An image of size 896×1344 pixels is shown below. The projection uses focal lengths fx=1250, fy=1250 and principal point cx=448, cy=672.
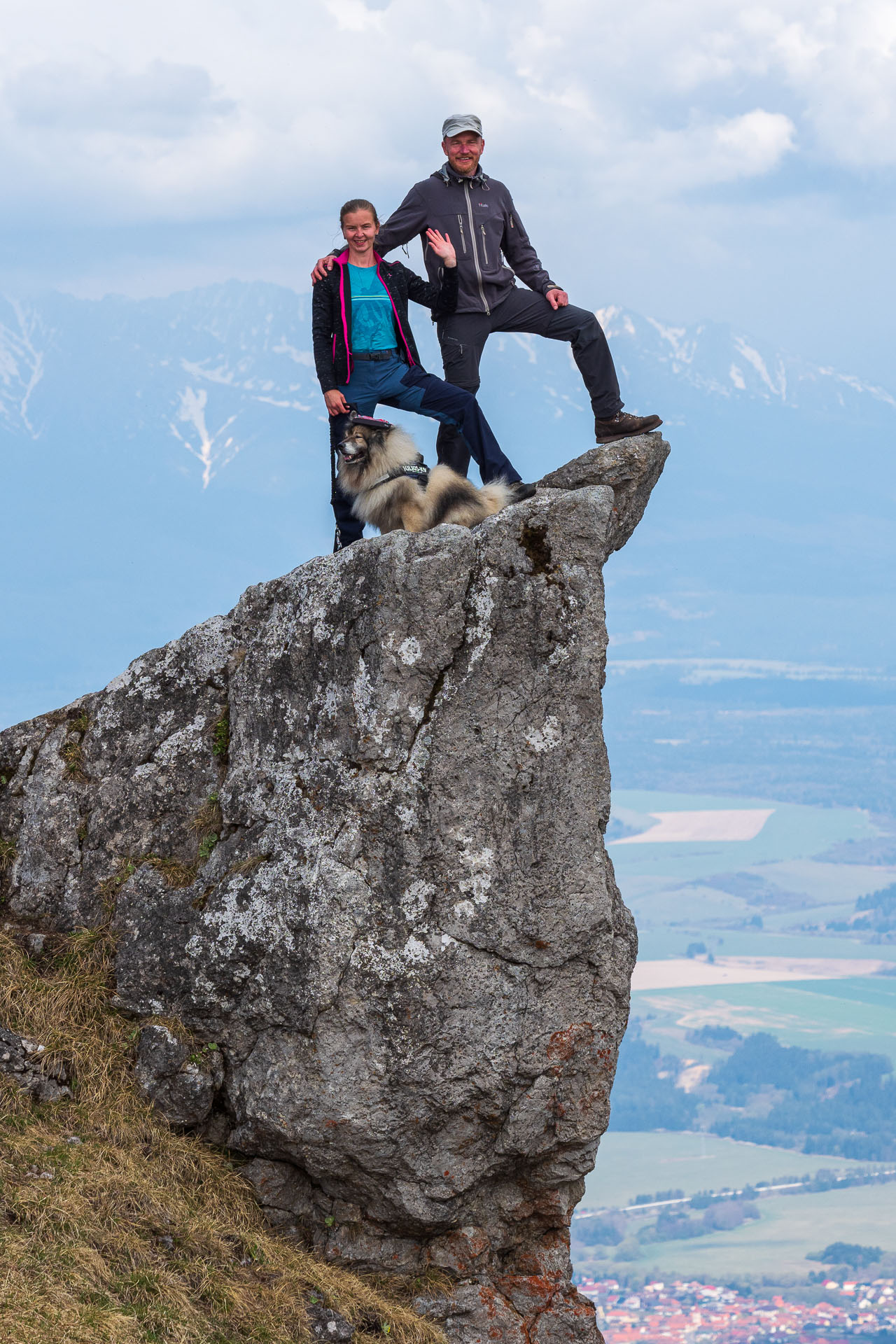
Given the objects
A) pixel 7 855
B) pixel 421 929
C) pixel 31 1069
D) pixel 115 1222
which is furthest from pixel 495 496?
pixel 115 1222

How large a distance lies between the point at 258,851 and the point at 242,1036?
5.26 ft

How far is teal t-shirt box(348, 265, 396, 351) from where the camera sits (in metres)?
12.0

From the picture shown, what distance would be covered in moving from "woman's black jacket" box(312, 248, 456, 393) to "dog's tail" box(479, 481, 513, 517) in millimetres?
1454

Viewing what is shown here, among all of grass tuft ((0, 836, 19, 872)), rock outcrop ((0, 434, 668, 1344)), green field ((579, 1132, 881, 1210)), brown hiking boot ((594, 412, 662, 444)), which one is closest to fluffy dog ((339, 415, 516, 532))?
rock outcrop ((0, 434, 668, 1344))

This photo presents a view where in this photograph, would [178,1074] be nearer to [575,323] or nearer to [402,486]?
[402,486]

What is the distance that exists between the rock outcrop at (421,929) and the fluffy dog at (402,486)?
2.92 feet

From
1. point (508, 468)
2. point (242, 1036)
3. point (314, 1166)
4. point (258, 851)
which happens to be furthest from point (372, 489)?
point (314, 1166)

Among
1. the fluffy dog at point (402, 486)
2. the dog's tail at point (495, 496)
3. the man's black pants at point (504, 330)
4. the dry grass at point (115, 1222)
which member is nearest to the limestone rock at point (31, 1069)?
the dry grass at point (115, 1222)

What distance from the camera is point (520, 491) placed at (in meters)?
12.3

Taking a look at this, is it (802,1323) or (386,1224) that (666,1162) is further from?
(386,1224)

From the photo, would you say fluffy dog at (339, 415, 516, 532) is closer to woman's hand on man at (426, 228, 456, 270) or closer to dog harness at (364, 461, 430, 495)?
dog harness at (364, 461, 430, 495)

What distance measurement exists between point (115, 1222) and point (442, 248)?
9.25m

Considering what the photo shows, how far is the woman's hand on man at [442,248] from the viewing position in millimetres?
12406

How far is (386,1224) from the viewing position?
11.0m
